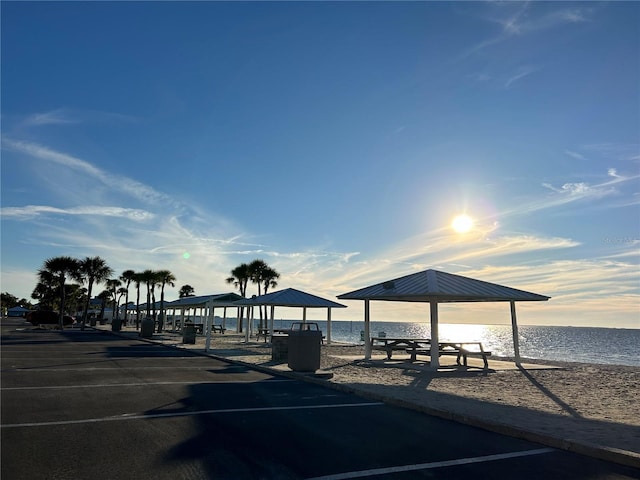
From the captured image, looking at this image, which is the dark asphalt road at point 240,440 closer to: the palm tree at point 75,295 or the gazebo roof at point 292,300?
the gazebo roof at point 292,300

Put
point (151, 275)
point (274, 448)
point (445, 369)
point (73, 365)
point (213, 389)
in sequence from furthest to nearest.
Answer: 1. point (151, 275)
2. point (445, 369)
3. point (73, 365)
4. point (213, 389)
5. point (274, 448)

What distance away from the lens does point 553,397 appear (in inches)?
397

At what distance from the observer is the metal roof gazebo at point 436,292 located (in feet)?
50.4

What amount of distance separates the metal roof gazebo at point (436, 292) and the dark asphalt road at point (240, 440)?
22.1 ft

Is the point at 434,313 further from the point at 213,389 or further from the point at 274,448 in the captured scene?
the point at 274,448

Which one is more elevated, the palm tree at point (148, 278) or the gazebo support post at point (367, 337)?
the palm tree at point (148, 278)

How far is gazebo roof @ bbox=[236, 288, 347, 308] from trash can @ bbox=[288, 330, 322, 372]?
42.8ft

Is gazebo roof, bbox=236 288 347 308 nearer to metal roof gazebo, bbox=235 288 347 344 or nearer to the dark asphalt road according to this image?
metal roof gazebo, bbox=235 288 347 344

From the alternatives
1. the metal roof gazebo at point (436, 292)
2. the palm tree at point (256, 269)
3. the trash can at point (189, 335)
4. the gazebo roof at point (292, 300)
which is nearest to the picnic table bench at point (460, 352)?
the metal roof gazebo at point (436, 292)

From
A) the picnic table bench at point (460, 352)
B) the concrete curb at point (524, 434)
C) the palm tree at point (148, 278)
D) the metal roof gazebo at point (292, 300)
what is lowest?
the concrete curb at point (524, 434)

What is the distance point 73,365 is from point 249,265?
116 feet

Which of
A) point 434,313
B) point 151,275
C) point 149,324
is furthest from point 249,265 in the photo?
point 434,313

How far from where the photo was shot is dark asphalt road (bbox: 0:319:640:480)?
15.3 feet

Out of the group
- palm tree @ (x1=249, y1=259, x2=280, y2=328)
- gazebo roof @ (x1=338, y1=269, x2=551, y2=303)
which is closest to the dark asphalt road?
gazebo roof @ (x1=338, y1=269, x2=551, y2=303)
